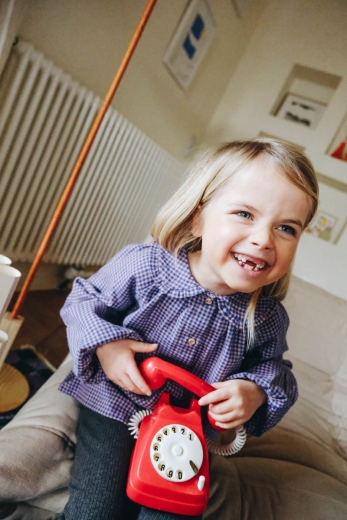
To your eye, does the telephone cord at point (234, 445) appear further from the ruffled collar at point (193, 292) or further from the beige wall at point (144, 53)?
the beige wall at point (144, 53)

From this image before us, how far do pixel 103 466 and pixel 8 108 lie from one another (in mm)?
1100

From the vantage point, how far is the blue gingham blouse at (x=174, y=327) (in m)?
0.72

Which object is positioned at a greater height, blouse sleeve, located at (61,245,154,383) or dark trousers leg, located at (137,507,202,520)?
blouse sleeve, located at (61,245,154,383)

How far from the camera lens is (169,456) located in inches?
22.8

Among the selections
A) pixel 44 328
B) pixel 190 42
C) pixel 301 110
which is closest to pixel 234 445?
pixel 44 328

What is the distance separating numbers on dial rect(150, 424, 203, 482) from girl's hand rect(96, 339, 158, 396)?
3.2 inches

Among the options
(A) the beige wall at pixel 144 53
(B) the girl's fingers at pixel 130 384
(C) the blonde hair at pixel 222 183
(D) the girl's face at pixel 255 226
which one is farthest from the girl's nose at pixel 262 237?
(A) the beige wall at pixel 144 53

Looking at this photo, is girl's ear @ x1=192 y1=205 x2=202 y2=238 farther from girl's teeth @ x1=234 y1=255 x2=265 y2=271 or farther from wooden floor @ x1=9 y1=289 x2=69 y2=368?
wooden floor @ x1=9 y1=289 x2=69 y2=368

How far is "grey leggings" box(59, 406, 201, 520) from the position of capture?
22.6 inches

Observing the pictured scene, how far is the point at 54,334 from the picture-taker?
5.08ft

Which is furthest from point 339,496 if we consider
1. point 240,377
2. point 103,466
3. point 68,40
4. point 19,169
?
point 68,40

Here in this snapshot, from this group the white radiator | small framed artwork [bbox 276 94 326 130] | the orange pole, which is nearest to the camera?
the orange pole

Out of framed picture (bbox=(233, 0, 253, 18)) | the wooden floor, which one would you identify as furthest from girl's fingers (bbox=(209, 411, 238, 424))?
framed picture (bbox=(233, 0, 253, 18))

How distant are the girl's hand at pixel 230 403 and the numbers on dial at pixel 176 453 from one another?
0.22 feet
